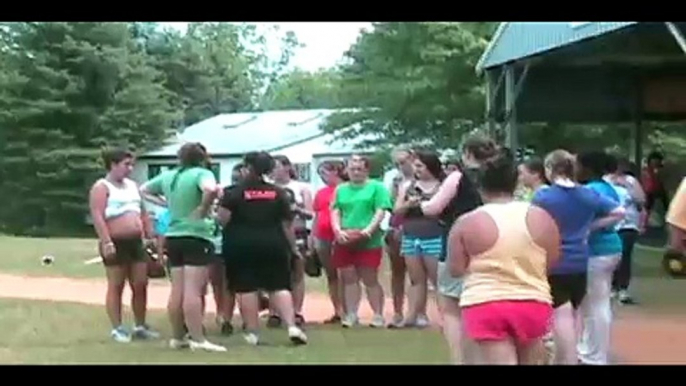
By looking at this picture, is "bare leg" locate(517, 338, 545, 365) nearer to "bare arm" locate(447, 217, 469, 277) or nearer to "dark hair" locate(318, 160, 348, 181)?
"bare arm" locate(447, 217, 469, 277)

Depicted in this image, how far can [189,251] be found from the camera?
9.75m

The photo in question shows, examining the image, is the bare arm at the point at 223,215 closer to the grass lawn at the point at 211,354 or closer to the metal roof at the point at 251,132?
the grass lawn at the point at 211,354

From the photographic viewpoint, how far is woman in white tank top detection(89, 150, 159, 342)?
10211mm

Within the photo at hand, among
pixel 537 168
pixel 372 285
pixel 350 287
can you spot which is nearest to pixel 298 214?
pixel 350 287

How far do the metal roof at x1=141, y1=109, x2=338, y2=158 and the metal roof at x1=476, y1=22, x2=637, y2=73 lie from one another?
2838cm

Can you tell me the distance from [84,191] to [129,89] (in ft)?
12.7

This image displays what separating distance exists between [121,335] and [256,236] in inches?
58.3

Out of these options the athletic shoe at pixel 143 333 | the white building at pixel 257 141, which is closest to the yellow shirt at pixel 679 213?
the athletic shoe at pixel 143 333

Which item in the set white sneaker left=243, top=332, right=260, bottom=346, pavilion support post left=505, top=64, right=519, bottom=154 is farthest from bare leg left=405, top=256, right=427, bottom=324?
pavilion support post left=505, top=64, right=519, bottom=154
